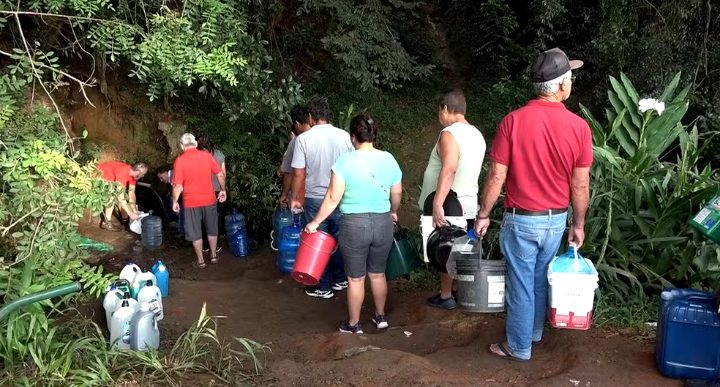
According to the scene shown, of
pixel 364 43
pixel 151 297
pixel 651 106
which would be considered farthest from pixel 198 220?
pixel 651 106

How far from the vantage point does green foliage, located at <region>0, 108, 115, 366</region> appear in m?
3.77

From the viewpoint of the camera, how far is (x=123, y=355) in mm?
3586

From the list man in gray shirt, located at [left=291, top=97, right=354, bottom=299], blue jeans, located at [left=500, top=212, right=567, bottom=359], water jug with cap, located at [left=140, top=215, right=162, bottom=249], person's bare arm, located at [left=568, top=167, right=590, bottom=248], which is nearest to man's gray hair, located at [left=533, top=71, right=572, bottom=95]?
person's bare arm, located at [left=568, top=167, right=590, bottom=248]

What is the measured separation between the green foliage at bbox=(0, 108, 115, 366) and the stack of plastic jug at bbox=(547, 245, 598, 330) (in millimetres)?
2748

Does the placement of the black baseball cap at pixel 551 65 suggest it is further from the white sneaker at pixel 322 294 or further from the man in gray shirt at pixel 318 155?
the white sneaker at pixel 322 294

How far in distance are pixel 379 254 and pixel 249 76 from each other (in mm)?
3103

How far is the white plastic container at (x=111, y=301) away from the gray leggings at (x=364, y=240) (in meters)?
1.66

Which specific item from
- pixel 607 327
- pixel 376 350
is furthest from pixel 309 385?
pixel 607 327

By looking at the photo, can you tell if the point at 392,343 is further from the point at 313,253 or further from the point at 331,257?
the point at 331,257

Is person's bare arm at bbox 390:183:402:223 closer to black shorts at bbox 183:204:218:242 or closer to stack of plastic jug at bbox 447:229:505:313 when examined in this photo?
stack of plastic jug at bbox 447:229:505:313

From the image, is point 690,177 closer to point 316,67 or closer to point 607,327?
point 607,327

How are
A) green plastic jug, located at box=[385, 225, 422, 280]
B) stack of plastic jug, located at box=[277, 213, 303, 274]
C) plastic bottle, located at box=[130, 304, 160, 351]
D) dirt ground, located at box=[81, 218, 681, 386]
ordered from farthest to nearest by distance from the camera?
1. stack of plastic jug, located at box=[277, 213, 303, 274]
2. green plastic jug, located at box=[385, 225, 422, 280]
3. plastic bottle, located at box=[130, 304, 160, 351]
4. dirt ground, located at box=[81, 218, 681, 386]

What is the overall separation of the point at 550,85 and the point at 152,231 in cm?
572

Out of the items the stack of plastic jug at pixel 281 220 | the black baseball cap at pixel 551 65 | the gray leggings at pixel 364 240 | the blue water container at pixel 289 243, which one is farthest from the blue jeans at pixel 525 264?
the stack of plastic jug at pixel 281 220
